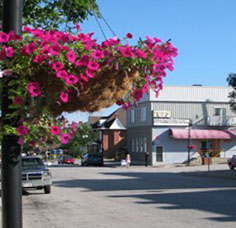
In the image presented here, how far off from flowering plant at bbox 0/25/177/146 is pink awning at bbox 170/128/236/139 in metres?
48.3

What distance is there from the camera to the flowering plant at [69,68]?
3486 mm

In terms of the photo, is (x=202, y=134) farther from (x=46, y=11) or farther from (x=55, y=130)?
(x=55, y=130)

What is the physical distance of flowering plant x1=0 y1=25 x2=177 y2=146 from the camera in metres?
3.49

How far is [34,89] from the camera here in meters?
3.49

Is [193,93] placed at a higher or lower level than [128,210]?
higher

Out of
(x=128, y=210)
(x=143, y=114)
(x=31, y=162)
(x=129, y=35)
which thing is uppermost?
(x=143, y=114)

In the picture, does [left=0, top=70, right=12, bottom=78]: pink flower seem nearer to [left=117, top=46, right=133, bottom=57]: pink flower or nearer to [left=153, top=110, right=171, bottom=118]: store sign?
[left=117, top=46, right=133, bottom=57]: pink flower

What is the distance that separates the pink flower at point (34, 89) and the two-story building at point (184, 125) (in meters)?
48.2

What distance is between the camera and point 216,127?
55.6 meters

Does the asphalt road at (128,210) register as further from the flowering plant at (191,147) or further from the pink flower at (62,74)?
the flowering plant at (191,147)

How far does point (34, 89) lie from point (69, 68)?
0.98 ft

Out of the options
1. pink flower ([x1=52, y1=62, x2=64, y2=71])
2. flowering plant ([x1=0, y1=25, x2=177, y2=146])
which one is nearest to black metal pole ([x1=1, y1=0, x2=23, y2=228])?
flowering plant ([x1=0, y1=25, x2=177, y2=146])

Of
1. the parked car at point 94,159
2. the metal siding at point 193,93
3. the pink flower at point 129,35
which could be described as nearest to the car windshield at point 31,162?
the pink flower at point 129,35

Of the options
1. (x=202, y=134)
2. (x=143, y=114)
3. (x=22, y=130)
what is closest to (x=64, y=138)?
(x=22, y=130)
